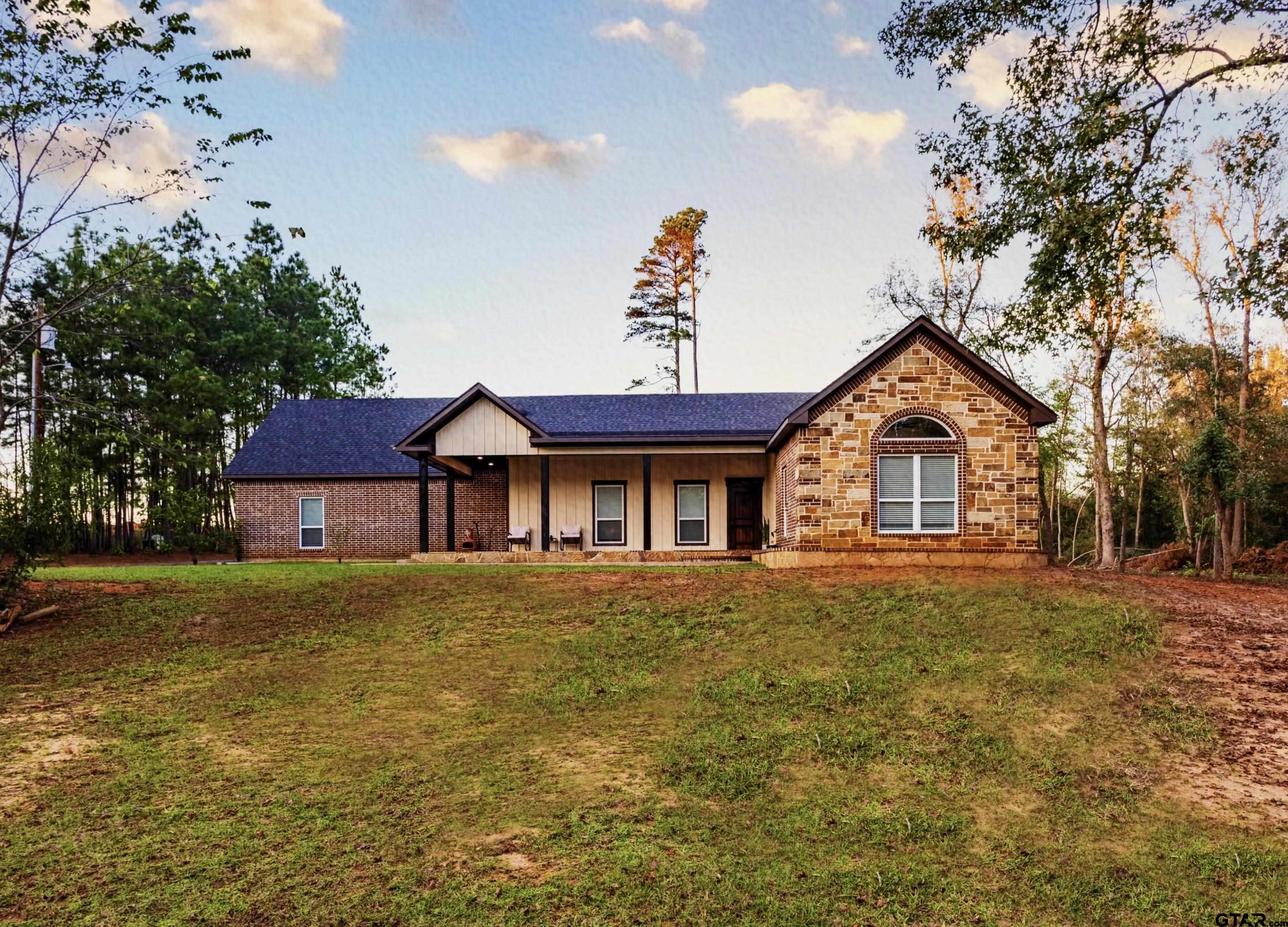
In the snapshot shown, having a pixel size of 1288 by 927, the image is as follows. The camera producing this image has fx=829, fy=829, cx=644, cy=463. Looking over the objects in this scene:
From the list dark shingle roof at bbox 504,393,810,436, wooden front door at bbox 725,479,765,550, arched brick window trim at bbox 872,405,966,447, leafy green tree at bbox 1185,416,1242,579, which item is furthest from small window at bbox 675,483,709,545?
leafy green tree at bbox 1185,416,1242,579

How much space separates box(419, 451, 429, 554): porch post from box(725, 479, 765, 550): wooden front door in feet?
27.1

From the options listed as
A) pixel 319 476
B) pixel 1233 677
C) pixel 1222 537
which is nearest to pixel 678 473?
pixel 319 476

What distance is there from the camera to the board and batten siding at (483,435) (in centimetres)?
2056

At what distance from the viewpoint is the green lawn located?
5508 millimetres

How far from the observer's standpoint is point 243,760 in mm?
7562

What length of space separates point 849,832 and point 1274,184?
2700 centimetres

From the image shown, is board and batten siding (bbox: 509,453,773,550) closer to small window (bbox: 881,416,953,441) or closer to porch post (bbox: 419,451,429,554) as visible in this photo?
porch post (bbox: 419,451,429,554)

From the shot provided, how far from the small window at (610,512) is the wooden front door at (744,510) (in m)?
3.00

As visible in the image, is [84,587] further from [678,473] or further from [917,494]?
[917,494]

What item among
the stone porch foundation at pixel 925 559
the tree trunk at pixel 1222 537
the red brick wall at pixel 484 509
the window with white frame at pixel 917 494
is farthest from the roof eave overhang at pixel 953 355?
the red brick wall at pixel 484 509

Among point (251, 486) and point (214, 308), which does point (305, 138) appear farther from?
point (214, 308)

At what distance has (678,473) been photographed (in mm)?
23609

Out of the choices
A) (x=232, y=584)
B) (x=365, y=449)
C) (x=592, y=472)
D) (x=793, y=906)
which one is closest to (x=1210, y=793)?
(x=793, y=906)

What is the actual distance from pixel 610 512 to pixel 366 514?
7.39 m
